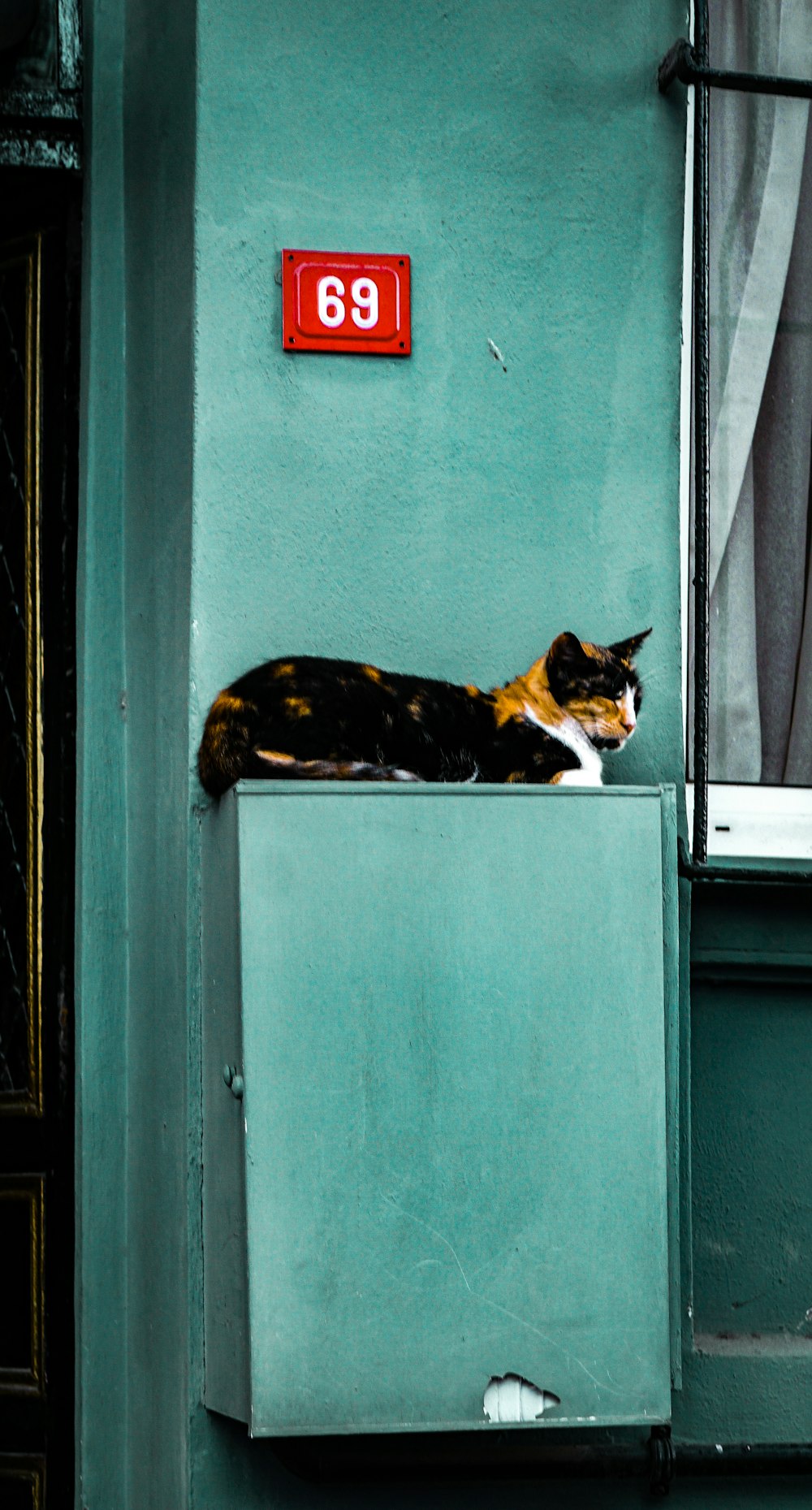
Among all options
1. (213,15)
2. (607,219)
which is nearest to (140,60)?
(213,15)

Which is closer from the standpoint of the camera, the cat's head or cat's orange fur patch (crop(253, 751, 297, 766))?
cat's orange fur patch (crop(253, 751, 297, 766))

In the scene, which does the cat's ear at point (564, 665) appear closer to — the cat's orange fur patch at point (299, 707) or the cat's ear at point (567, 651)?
the cat's ear at point (567, 651)

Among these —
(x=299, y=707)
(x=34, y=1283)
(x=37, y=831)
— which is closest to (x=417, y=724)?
(x=299, y=707)

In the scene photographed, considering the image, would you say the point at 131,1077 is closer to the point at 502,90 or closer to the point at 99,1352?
the point at 99,1352

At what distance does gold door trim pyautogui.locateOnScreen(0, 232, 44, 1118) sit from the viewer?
3059mm

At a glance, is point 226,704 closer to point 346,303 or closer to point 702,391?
point 346,303

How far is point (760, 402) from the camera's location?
3.19m

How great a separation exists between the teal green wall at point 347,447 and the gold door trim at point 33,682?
170mm

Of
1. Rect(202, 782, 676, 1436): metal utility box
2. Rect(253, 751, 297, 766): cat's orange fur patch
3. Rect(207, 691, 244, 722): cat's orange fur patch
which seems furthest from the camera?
Rect(207, 691, 244, 722): cat's orange fur patch

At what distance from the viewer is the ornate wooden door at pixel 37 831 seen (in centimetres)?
297

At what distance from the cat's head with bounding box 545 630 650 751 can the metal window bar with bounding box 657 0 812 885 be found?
0.16 metres

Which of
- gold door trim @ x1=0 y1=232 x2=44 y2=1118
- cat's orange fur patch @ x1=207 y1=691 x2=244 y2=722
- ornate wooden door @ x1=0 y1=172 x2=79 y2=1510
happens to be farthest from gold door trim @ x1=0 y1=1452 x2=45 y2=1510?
cat's orange fur patch @ x1=207 y1=691 x2=244 y2=722

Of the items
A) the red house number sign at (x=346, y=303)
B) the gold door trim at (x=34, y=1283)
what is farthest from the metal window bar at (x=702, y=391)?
the gold door trim at (x=34, y=1283)

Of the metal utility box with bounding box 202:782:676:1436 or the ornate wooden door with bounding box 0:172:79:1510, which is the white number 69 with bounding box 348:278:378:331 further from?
the metal utility box with bounding box 202:782:676:1436
